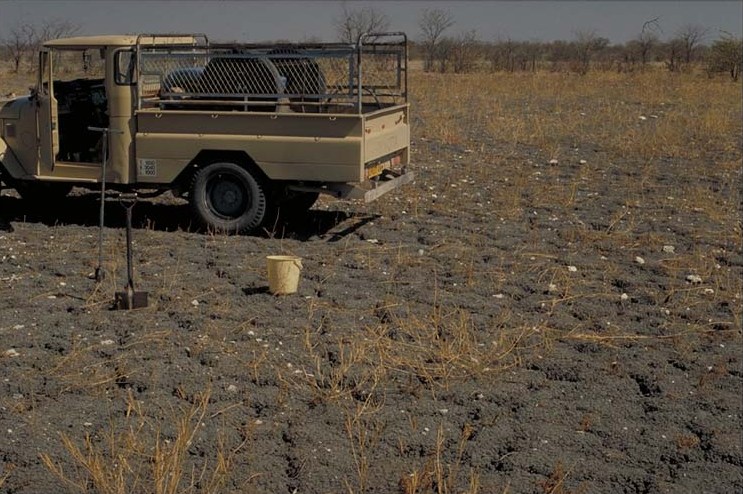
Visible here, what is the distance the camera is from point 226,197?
9.59m

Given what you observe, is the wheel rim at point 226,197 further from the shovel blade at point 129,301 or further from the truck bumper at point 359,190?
the shovel blade at point 129,301

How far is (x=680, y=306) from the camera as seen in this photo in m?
7.64

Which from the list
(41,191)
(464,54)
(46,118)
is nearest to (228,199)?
(46,118)

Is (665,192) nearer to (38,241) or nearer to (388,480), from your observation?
(38,241)

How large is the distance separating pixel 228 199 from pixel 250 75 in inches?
45.9

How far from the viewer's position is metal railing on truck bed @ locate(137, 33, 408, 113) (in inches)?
359

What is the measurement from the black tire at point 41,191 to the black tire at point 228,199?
4.97ft

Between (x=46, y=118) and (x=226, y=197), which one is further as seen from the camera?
(x=46, y=118)

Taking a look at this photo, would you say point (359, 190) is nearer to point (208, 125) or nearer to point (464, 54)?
point (208, 125)

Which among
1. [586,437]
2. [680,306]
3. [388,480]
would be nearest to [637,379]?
[586,437]

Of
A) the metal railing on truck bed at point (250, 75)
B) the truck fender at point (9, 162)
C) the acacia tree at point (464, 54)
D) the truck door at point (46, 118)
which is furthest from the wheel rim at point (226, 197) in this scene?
the acacia tree at point (464, 54)

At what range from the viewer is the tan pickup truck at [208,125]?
29.9 feet

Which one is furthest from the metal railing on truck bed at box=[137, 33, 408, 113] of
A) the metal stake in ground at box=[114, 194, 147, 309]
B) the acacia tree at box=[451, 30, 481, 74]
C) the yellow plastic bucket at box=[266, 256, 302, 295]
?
the acacia tree at box=[451, 30, 481, 74]

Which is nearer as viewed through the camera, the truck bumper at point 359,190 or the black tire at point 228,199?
the truck bumper at point 359,190
